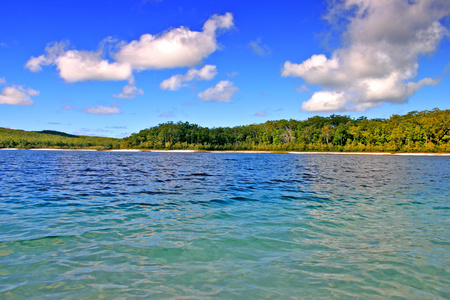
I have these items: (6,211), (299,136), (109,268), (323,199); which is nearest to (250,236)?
(109,268)

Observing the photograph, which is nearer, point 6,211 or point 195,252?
point 195,252

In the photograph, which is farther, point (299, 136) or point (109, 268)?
point (299, 136)

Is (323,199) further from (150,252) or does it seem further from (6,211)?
Answer: (6,211)

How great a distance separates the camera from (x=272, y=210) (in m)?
12.6

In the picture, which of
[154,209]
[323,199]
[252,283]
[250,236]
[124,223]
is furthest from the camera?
[323,199]

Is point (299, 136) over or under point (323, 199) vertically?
over

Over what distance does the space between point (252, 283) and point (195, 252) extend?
7.09ft

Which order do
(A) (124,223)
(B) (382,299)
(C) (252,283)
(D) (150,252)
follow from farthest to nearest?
1. (A) (124,223)
2. (D) (150,252)
3. (C) (252,283)
4. (B) (382,299)

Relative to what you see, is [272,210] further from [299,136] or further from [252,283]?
[299,136]

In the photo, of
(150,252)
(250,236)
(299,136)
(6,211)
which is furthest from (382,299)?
(299,136)

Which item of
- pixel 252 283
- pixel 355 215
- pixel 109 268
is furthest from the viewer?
pixel 355 215

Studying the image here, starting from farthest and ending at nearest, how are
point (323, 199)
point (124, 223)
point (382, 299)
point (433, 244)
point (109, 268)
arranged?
point (323, 199) < point (124, 223) < point (433, 244) < point (109, 268) < point (382, 299)

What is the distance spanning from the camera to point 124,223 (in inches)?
395

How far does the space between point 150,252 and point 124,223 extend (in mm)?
3255
